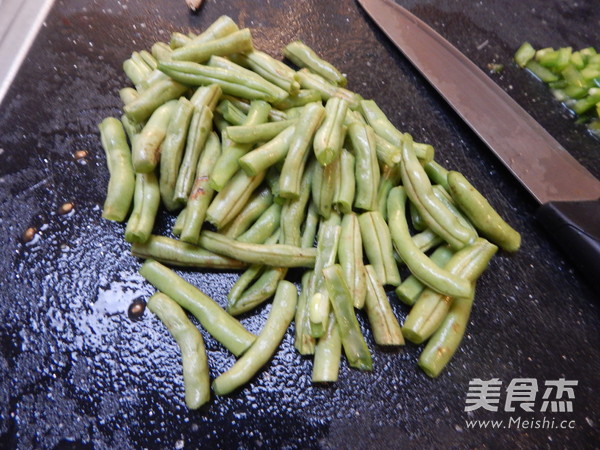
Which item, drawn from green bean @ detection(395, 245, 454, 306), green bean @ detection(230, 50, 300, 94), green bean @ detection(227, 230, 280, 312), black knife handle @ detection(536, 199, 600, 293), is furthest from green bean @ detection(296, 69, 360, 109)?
black knife handle @ detection(536, 199, 600, 293)

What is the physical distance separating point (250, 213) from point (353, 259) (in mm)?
464

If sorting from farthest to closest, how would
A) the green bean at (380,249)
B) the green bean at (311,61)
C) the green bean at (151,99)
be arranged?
1. the green bean at (311,61)
2. the green bean at (151,99)
3. the green bean at (380,249)

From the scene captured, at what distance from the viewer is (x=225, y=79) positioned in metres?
2.06

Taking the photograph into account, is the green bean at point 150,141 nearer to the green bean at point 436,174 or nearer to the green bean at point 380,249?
the green bean at point 380,249

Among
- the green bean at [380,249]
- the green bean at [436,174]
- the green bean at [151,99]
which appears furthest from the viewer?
the green bean at [436,174]

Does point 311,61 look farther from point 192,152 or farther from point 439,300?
point 439,300

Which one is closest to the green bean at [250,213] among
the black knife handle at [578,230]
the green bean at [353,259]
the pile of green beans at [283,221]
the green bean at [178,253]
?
the pile of green beans at [283,221]

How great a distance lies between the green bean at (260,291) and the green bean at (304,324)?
0.11 m

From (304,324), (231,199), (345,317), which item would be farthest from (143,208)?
(345,317)

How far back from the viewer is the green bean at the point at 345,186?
1930 mm

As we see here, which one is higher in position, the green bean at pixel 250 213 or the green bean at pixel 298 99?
the green bean at pixel 298 99

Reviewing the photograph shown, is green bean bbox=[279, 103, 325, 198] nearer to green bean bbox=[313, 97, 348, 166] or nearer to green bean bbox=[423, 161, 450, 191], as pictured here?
green bean bbox=[313, 97, 348, 166]

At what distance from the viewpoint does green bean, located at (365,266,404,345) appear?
180 cm

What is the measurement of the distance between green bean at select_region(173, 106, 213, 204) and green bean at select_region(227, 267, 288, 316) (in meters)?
0.45
